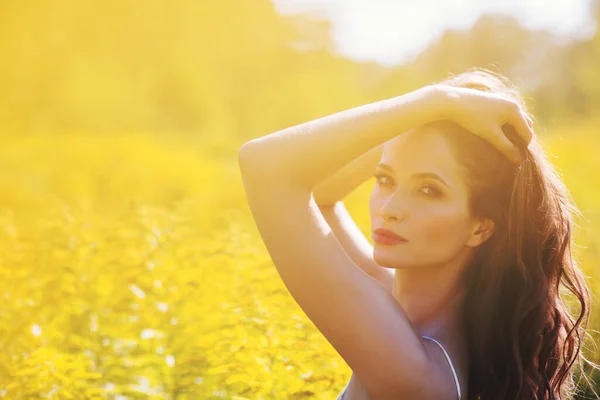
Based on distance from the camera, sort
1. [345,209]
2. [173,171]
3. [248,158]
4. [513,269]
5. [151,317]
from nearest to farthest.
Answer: [248,158], [513,269], [345,209], [151,317], [173,171]

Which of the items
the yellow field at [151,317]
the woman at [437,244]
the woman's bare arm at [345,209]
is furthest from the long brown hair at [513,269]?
the yellow field at [151,317]

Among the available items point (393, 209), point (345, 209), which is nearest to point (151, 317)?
point (345, 209)

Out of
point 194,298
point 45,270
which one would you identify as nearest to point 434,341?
point 194,298

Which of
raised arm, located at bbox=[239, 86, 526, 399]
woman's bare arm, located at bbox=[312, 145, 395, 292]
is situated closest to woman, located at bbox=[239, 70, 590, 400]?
raised arm, located at bbox=[239, 86, 526, 399]

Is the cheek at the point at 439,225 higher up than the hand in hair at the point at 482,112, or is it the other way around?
the hand in hair at the point at 482,112

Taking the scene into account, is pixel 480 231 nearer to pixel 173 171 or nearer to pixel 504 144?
pixel 504 144

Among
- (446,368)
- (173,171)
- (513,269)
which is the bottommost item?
(173,171)

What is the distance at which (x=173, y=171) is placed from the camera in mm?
7055

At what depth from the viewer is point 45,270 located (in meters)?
3.66

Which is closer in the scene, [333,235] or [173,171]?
[333,235]

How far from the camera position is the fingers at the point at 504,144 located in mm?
1574

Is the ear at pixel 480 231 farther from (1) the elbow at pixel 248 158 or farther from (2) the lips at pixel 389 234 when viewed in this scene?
(1) the elbow at pixel 248 158

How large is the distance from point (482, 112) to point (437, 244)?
36 cm

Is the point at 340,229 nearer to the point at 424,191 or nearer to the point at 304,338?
the point at 424,191
